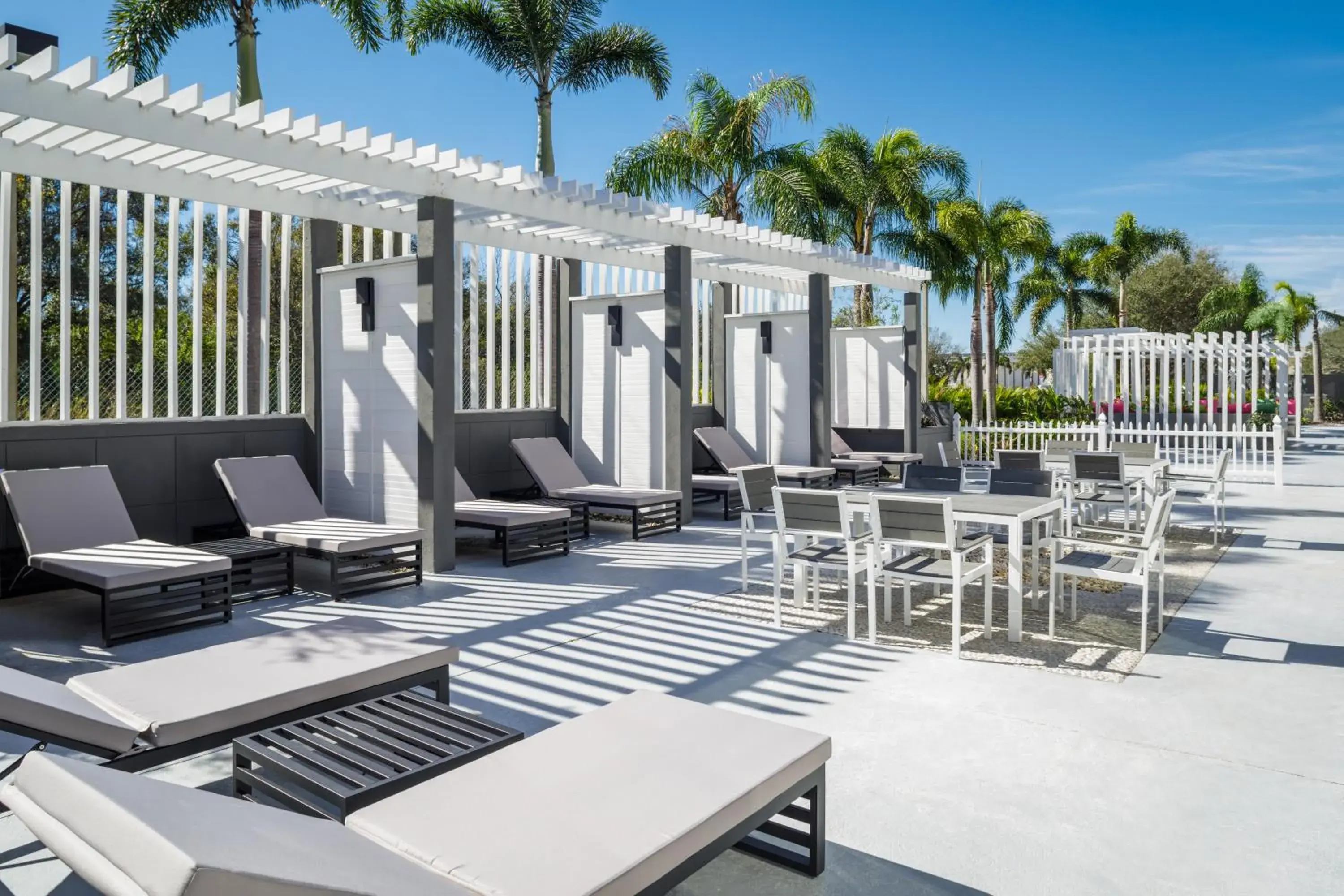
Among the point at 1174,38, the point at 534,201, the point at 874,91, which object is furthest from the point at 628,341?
the point at 1174,38

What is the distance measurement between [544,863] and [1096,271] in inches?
1501

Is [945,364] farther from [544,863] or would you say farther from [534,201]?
[544,863]

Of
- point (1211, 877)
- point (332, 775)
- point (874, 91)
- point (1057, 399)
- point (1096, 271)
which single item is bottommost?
point (1211, 877)

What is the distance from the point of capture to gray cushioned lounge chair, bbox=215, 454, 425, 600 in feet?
23.5

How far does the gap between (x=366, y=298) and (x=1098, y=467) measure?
23.2ft

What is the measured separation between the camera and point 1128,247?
1378 inches

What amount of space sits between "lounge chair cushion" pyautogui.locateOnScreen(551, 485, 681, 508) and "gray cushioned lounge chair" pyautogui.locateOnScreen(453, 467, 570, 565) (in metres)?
0.81

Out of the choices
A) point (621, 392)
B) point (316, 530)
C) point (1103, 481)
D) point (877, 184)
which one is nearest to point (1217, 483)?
point (1103, 481)

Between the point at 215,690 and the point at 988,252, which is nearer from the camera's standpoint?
the point at 215,690

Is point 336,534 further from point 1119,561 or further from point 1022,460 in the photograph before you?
point 1022,460

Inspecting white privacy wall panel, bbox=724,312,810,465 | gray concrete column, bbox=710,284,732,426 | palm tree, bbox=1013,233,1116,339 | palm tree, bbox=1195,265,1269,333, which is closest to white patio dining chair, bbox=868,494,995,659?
white privacy wall panel, bbox=724,312,810,465

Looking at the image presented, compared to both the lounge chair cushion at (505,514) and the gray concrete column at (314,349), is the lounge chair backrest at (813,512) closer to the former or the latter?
the lounge chair cushion at (505,514)

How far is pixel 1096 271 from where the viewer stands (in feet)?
118

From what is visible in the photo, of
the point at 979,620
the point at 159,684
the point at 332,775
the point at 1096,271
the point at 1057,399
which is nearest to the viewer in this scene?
the point at 332,775
